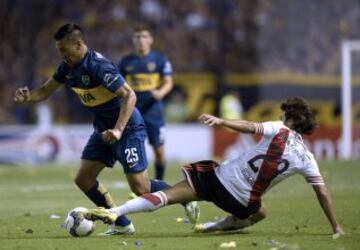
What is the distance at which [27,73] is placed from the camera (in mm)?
28562

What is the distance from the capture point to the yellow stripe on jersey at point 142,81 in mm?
16562

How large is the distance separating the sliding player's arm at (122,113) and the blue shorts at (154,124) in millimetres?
6306

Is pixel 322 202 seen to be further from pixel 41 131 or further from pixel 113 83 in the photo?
pixel 41 131

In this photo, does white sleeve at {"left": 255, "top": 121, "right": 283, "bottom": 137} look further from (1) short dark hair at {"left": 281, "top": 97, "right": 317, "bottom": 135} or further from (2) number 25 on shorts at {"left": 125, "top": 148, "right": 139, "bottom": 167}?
(2) number 25 on shorts at {"left": 125, "top": 148, "right": 139, "bottom": 167}

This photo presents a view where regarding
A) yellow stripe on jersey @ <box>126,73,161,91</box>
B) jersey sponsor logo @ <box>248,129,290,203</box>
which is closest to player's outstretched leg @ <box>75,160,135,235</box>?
jersey sponsor logo @ <box>248,129,290,203</box>

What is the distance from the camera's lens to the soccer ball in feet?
32.8

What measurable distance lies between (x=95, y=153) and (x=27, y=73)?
709 inches

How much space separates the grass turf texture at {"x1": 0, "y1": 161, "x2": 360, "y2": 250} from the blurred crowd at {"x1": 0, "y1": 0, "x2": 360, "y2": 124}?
10.0 meters

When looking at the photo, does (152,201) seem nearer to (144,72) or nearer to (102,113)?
(102,113)

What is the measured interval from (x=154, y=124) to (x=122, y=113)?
21.6ft

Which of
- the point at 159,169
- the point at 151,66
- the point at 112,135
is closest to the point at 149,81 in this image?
the point at 151,66

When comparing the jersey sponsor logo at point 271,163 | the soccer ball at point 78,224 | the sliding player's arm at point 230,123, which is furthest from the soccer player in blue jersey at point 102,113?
the jersey sponsor logo at point 271,163

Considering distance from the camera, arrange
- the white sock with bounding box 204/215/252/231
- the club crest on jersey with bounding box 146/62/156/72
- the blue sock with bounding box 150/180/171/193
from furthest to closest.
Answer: the club crest on jersey with bounding box 146/62/156/72
the blue sock with bounding box 150/180/171/193
the white sock with bounding box 204/215/252/231

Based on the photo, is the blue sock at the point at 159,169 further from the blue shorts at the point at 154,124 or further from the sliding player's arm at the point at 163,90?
the sliding player's arm at the point at 163,90
